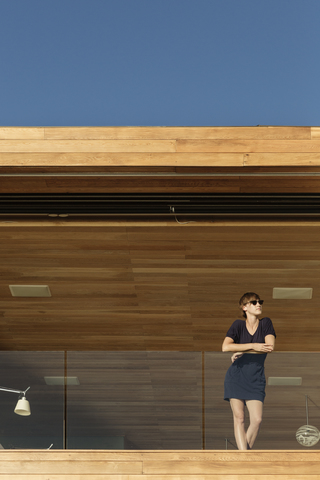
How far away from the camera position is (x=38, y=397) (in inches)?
217

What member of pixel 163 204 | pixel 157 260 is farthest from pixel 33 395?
pixel 163 204

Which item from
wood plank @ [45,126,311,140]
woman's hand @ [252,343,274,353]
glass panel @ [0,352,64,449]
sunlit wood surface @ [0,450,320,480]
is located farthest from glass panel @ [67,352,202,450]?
wood plank @ [45,126,311,140]

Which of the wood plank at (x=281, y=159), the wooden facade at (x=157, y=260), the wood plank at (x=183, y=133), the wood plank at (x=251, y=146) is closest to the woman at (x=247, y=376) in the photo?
the wooden facade at (x=157, y=260)

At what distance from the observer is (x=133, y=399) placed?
556cm

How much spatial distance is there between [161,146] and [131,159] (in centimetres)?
30

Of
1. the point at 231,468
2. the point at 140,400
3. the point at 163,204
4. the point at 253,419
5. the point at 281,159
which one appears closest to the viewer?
the point at 231,468

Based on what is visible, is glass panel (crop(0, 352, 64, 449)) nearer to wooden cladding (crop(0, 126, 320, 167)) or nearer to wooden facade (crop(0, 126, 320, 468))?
wooden facade (crop(0, 126, 320, 468))

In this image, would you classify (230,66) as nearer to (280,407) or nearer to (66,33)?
(66,33)

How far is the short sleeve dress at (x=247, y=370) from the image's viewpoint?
467cm

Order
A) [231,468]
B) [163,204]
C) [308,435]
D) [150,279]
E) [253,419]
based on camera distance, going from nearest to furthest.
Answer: [231,468], [253,419], [308,435], [163,204], [150,279]

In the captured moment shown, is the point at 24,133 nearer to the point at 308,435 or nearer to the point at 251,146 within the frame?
the point at 251,146

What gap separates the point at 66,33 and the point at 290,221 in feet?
165

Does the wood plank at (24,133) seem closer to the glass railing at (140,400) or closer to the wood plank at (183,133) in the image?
the wood plank at (183,133)

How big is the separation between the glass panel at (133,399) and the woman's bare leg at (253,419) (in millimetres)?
475
